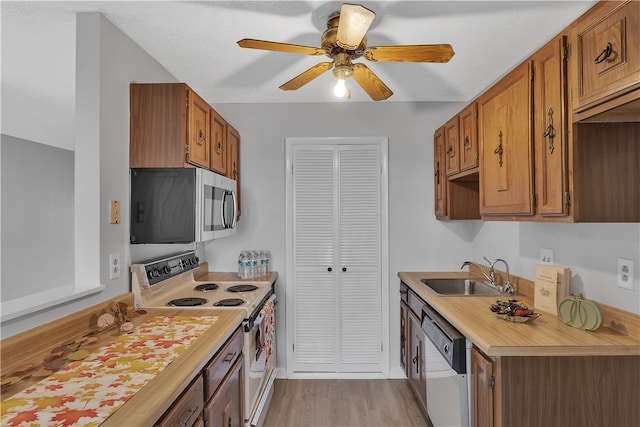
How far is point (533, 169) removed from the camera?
1.62 metres

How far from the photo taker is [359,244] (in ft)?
10.2

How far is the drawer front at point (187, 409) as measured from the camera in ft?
3.47

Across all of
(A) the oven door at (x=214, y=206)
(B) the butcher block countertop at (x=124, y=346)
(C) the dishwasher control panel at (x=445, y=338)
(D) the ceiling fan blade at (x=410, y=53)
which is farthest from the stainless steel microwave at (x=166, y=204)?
(C) the dishwasher control panel at (x=445, y=338)

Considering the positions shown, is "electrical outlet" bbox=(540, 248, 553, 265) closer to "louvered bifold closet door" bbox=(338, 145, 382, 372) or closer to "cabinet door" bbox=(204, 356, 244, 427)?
"louvered bifold closet door" bbox=(338, 145, 382, 372)

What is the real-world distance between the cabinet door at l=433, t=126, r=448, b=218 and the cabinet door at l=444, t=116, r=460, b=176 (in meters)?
0.09

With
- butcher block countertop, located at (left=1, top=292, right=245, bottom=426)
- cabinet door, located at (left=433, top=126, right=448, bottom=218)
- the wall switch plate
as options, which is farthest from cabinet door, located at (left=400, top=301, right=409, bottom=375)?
the wall switch plate

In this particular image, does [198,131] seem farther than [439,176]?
No

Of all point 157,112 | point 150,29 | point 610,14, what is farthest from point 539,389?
point 150,29

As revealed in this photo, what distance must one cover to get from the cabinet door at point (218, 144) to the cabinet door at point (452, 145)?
1.77 m

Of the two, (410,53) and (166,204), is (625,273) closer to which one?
(410,53)

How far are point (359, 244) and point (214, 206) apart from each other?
141 centimetres

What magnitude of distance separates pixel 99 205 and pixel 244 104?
71.2 inches

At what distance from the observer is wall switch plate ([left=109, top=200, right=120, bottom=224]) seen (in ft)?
5.69

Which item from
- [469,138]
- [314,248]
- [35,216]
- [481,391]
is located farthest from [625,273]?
[35,216]
